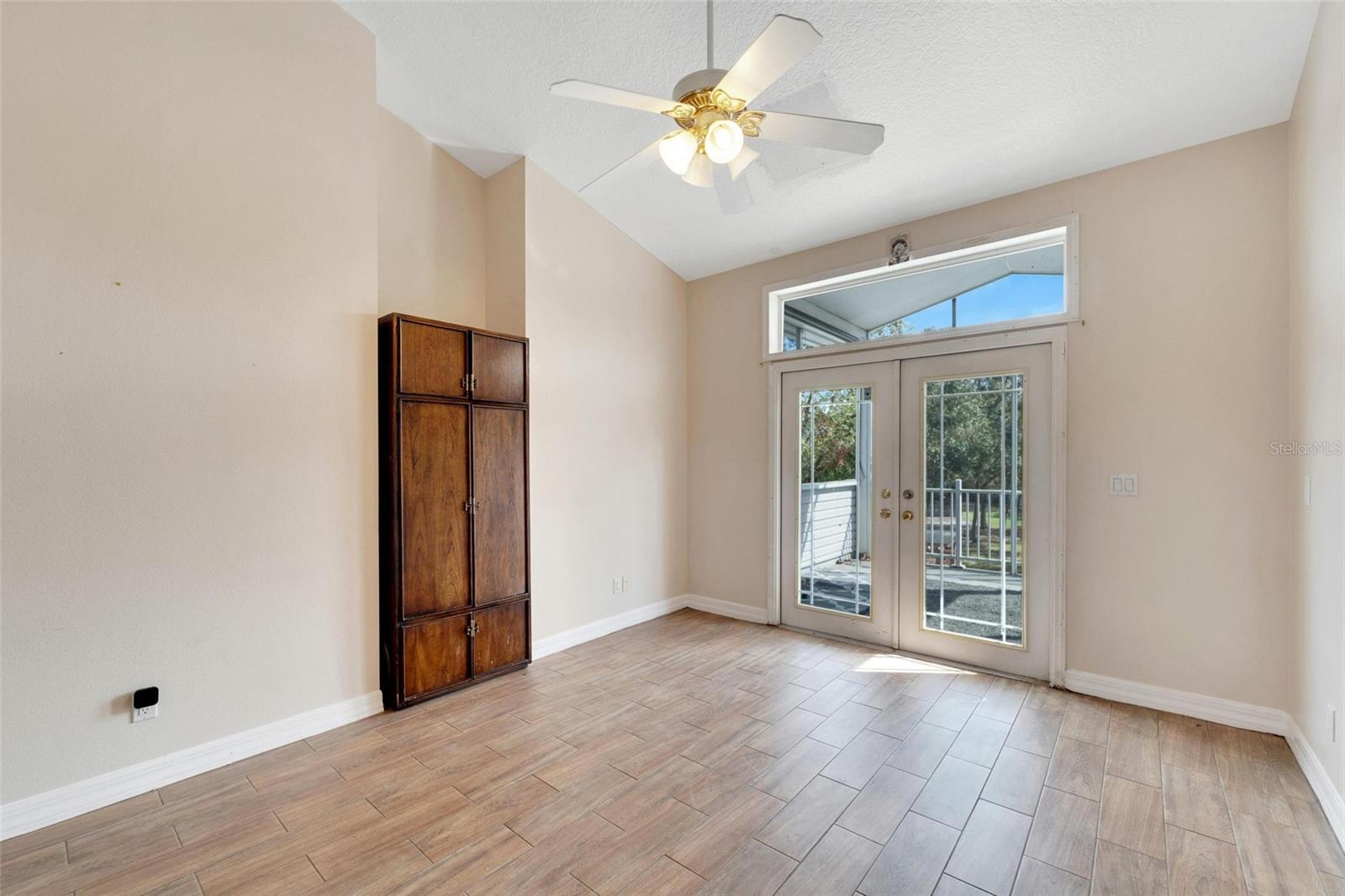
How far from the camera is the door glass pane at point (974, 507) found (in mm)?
3459

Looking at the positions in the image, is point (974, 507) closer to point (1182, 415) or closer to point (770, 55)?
point (1182, 415)

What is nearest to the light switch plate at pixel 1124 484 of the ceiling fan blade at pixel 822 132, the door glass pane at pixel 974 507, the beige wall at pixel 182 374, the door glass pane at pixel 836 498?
the door glass pane at pixel 974 507

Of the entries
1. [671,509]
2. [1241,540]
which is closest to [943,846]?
[1241,540]

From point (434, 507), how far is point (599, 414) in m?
1.51

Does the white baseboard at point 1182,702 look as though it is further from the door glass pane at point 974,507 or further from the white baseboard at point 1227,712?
the door glass pane at point 974,507

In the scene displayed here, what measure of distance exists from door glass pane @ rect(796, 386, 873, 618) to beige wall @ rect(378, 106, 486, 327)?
2.62m

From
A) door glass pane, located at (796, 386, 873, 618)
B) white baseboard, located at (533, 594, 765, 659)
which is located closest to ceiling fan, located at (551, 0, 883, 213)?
door glass pane, located at (796, 386, 873, 618)

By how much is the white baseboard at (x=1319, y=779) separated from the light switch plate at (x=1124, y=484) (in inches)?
46.1

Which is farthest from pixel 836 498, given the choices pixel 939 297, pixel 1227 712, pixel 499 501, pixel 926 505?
pixel 499 501

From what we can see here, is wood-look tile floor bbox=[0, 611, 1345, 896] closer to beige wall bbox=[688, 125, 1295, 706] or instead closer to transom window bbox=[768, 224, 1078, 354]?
beige wall bbox=[688, 125, 1295, 706]

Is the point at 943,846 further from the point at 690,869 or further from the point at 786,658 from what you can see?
the point at 786,658

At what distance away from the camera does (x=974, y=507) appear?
141 inches

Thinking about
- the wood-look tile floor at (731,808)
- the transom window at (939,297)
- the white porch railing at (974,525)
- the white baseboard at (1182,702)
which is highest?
the transom window at (939,297)

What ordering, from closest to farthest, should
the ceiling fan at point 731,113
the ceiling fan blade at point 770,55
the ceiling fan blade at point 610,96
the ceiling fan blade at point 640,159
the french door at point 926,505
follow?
1. the ceiling fan blade at point 770,55
2. the ceiling fan at point 731,113
3. the ceiling fan blade at point 610,96
4. the ceiling fan blade at point 640,159
5. the french door at point 926,505
